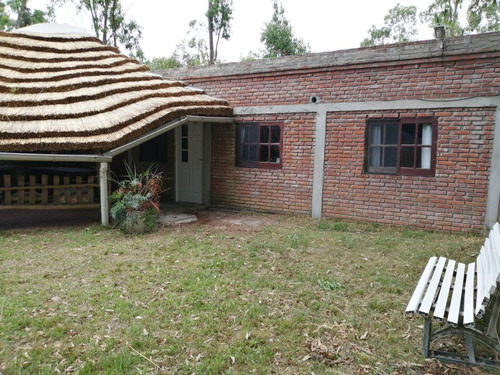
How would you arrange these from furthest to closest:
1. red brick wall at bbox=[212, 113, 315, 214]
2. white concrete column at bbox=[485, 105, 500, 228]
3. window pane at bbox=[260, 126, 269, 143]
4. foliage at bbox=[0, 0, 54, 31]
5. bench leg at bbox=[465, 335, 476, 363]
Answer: foliage at bbox=[0, 0, 54, 31] < window pane at bbox=[260, 126, 269, 143] < red brick wall at bbox=[212, 113, 315, 214] < white concrete column at bbox=[485, 105, 500, 228] < bench leg at bbox=[465, 335, 476, 363]

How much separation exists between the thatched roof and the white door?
1.06 metres

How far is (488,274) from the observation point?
2984 mm

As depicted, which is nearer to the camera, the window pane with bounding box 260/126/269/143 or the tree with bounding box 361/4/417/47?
the window pane with bounding box 260/126/269/143

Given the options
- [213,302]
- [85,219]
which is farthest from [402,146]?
[85,219]

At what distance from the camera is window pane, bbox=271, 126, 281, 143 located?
340 inches

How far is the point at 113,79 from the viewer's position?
895cm

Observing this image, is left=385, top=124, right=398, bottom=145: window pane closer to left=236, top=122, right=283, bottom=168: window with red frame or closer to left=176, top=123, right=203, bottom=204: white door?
left=236, top=122, right=283, bottom=168: window with red frame

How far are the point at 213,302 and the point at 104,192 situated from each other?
422 centimetres

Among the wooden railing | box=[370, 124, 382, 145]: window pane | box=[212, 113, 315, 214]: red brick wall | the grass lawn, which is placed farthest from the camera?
box=[212, 113, 315, 214]: red brick wall

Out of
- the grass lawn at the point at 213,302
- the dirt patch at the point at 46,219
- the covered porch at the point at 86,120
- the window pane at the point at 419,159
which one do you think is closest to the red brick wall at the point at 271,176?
the covered porch at the point at 86,120

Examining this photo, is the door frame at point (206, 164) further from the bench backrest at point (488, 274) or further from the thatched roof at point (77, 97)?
the bench backrest at point (488, 274)

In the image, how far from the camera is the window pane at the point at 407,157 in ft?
23.4

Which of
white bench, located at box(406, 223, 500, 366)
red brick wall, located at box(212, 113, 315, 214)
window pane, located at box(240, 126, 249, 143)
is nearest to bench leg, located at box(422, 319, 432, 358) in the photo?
white bench, located at box(406, 223, 500, 366)

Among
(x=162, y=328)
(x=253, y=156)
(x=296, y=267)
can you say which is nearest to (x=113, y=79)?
(x=253, y=156)
